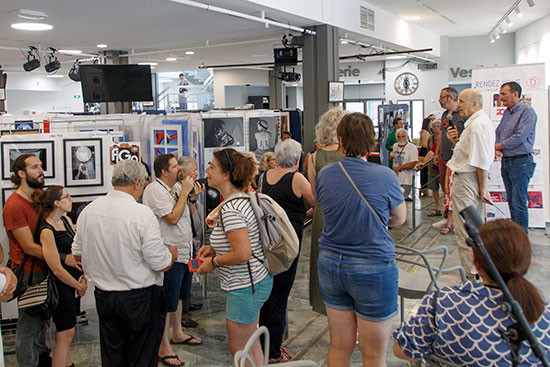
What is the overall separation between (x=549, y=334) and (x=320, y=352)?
90.1 inches

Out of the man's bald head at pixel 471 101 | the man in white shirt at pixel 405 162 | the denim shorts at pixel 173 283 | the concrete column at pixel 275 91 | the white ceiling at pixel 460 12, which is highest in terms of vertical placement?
the white ceiling at pixel 460 12

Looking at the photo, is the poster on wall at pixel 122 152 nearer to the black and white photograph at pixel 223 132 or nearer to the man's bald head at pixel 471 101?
the black and white photograph at pixel 223 132

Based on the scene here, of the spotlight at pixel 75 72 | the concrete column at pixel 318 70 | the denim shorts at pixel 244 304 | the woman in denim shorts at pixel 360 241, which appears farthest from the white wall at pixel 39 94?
the woman in denim shorts at pixel 360 241

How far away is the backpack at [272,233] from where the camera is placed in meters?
2.67

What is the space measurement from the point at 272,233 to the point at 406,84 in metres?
14.4

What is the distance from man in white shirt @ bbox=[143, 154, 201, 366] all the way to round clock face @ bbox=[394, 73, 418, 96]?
13603 millimetres

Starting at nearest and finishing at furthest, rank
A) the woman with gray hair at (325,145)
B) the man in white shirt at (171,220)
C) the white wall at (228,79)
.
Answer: the woman with gray hair at (325,145) → the man in white shirt at (171,220) → the white wall at (228,79)

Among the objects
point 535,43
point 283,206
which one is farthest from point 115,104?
point 535,43

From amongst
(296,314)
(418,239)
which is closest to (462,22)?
(418,239)

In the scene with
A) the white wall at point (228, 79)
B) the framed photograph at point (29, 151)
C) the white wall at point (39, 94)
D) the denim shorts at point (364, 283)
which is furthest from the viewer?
the white wall at point (39, 94)

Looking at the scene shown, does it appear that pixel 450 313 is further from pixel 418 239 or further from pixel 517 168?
pixel 418 239

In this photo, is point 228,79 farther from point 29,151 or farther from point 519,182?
point 29,151

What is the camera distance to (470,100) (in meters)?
4.55

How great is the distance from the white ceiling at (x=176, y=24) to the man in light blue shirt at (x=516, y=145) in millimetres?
3155
